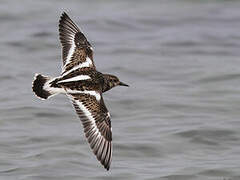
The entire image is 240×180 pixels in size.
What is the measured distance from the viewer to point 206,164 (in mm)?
7258

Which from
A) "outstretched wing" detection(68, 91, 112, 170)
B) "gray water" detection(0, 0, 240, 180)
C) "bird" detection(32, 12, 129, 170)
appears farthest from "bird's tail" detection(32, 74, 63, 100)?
"gray water" detection(0, 0, 240, 180)

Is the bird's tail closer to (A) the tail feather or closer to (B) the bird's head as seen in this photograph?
(A) the tail feather

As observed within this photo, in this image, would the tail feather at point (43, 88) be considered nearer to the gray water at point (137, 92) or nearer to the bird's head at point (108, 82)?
the bird's head at point (108, 82)

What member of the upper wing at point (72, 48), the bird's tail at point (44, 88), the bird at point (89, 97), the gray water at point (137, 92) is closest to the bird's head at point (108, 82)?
the bird at point (89, 97)

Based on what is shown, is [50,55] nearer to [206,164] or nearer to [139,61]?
[139,61]

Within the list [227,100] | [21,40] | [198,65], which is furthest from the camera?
[21,40]

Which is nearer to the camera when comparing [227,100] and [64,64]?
[64,64]

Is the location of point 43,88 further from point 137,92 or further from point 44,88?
point 137,92

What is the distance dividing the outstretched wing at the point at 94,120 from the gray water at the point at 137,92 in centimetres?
65

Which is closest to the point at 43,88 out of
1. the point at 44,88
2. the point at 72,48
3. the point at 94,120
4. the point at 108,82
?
the point at 44,88

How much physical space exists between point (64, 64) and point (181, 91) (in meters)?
2.64

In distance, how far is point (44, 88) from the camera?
251 inches

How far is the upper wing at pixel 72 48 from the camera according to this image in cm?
695

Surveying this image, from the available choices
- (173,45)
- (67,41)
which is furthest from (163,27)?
(67,41)
